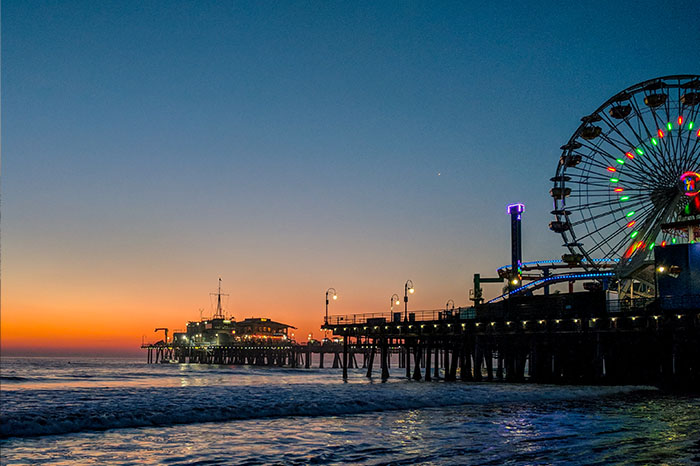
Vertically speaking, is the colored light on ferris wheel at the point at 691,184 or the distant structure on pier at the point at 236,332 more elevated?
the colored light on ferris wheel at the point at 691,184

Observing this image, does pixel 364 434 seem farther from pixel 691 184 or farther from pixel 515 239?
pixel 515 239

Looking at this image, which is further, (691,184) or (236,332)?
(236,332)

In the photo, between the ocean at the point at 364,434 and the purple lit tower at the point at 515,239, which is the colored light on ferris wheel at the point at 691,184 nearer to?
the ocean at the point at 364,434

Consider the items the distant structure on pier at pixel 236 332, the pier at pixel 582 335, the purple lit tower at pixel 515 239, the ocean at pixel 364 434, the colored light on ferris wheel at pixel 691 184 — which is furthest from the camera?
the distant structure on pier at pixel 236 332

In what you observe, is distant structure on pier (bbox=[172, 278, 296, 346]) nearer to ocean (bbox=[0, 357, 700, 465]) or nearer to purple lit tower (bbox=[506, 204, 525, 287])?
purple lit tower (bbox=[506, 204, 525, 287])

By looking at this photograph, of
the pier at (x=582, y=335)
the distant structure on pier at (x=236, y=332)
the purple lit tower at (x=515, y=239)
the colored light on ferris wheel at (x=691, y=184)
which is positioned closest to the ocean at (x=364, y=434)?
the pier at (x=582, y=335)

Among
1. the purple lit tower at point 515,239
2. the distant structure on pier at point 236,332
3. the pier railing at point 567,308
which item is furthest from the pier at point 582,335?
the distant structure on pier at point 236,332

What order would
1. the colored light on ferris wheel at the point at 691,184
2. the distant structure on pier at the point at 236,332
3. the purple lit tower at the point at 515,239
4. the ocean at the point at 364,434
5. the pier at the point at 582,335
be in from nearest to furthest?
the ocean at the point at 364,434 → the pier at the point at 582,335 → the colored light on ferris wheel at the point at 691,184 → the purple lit tower at the point at 515,239 → the distant structure on pier at the point at 236,332

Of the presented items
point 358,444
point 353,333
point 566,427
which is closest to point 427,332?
point 353,333

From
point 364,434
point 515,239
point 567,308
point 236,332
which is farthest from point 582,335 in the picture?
point 236,332

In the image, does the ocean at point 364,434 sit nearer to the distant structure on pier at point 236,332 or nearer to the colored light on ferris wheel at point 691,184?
the colored light on ferris wheel at point 691,184

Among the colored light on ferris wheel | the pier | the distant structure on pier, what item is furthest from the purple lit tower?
the distant structure on pier

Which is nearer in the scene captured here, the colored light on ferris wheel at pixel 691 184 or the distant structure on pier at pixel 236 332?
the colored light on ferris wheel at pixel 691 184

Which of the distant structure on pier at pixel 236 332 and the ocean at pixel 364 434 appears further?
the distant structure on pier at pixel 236 332
